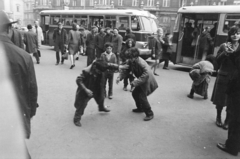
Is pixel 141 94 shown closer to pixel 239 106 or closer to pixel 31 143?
pixel 239 106

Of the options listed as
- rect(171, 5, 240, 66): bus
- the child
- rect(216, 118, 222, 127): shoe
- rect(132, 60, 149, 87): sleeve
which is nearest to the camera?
rect(132, 60, 149, 87): sleeve

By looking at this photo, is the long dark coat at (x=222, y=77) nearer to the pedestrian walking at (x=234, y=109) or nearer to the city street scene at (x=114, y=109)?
the city street scene at (x=114, y=109)

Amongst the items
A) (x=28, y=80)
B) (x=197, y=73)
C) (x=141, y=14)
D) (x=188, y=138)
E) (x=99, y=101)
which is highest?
(x=141, y=14)

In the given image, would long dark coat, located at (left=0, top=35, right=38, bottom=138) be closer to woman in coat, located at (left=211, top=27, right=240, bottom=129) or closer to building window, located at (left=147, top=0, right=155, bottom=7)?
woman in coat, located at (left=211, top=27, right=240, bottom=129)

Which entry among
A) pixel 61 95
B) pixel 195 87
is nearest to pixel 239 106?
pixel 195 87

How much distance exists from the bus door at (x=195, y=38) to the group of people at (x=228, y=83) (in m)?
3.76

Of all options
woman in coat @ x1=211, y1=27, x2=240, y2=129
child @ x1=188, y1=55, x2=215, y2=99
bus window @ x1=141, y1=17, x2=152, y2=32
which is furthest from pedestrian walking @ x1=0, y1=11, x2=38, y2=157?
bus window @ x1=141, y1=17, x2=152, y2=32

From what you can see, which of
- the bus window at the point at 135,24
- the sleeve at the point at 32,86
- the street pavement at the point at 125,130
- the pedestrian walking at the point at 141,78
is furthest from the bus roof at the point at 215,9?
the sleeve at the point at 32,86

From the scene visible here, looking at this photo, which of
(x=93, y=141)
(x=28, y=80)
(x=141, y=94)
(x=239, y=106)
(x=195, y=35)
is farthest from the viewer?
(x=195, y=35)

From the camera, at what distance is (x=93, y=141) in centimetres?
356

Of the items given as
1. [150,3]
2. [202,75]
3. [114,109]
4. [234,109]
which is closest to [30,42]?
[114,109]

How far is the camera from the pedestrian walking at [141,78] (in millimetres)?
4285

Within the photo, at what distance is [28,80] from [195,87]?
5028 mm

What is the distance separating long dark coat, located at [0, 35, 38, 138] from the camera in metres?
2.03
